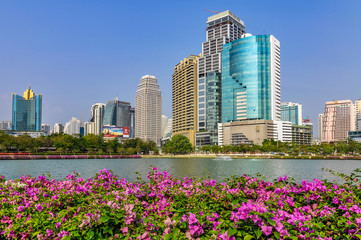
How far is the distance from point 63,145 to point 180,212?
11654 centimetres

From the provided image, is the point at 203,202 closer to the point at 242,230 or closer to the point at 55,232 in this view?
the point at 242,230

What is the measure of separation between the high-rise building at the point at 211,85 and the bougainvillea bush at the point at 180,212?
169124 mm

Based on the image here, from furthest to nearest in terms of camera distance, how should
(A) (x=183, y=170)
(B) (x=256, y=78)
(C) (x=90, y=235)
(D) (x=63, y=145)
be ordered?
1. (B) (x=256, y=78)
2. (D) (x=63, y=145)
3. (A) (x=183, y=170)
4. (C) (x=90, y=235)

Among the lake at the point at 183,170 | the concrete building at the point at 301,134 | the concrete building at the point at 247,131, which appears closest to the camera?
the lake at the point at 183,170

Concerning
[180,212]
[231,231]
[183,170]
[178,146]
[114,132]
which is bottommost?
[178,146]

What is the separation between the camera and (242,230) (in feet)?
13.8

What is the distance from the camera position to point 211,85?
178 meters

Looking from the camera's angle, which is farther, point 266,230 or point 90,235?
point 90,235

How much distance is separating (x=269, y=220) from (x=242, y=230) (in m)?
0.42

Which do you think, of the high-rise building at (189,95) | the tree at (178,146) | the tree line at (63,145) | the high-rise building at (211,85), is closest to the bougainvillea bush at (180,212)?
the tree line at (63,145)

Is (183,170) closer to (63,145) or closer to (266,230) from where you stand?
(266,230)

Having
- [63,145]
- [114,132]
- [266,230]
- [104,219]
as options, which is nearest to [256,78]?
[114,132]

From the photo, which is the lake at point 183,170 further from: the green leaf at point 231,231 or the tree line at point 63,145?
the tree line at point 63,145

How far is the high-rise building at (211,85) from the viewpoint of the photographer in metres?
177
